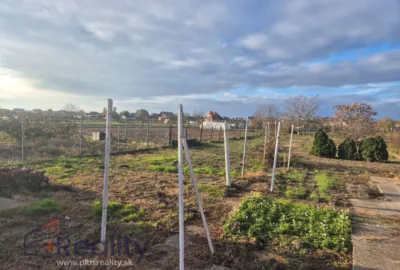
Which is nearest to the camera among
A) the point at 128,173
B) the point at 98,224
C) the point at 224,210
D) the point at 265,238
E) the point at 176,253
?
the point at 176,253

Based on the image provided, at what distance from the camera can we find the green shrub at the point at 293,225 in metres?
3.41

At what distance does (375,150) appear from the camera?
1202cm

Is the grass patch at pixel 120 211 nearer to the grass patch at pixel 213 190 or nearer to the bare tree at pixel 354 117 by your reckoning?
the grass patch at pixel 213 190

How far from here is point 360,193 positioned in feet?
19.1

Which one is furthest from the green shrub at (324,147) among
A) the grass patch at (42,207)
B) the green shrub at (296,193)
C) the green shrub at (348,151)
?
the grass patch at (42,207)

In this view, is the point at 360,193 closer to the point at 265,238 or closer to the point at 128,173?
the point at 265,238

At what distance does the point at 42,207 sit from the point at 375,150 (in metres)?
12.9

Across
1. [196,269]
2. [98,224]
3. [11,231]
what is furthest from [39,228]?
[196,269]

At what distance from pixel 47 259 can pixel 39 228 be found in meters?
0.96

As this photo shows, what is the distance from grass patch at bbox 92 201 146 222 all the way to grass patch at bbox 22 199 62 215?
603 millimetres

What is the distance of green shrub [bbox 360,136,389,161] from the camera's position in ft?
39.3

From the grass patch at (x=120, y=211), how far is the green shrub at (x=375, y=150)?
37.7ft

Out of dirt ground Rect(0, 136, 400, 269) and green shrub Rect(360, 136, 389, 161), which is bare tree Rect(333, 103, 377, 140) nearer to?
green shrub Rect(360, 136, 389, 161)

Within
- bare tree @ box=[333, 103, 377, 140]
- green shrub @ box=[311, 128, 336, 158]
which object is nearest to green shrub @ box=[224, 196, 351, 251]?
green shrub @ box=[311, 128, 336, 158]
